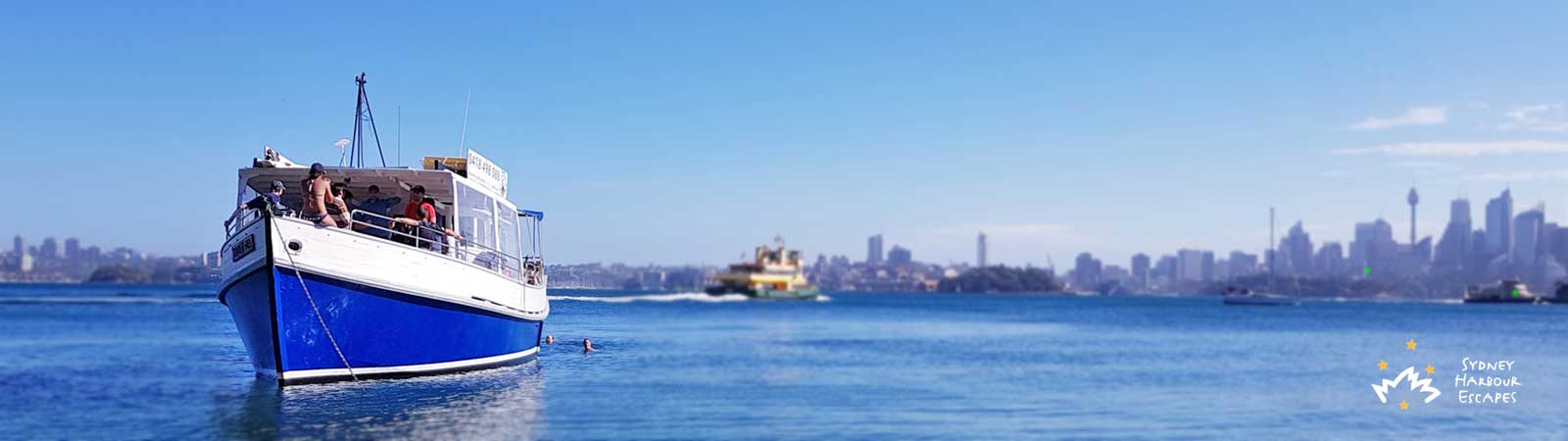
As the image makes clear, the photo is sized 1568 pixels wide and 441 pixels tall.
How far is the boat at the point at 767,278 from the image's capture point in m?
134

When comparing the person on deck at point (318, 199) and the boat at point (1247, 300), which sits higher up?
the person on deck at point (318, 199)

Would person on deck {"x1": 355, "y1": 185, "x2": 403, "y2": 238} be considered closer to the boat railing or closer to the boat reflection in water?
the boat railing

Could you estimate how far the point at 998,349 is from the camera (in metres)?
45.5

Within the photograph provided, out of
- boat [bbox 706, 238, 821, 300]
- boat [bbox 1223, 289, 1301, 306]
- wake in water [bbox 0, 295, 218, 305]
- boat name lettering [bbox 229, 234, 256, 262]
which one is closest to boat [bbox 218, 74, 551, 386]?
boat name lettering [bbox 229, 234, 256, 262]

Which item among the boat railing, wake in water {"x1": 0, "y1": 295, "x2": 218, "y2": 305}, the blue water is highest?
the boat railing

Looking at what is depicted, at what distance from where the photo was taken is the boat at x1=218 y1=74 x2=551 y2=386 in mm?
15516

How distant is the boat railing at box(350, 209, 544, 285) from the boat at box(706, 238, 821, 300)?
109792 mm

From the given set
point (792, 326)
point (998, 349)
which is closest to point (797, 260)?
point (792, 326)

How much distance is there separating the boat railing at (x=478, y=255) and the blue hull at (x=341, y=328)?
90 cm

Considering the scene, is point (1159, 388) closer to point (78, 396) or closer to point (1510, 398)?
point (1510, 398)

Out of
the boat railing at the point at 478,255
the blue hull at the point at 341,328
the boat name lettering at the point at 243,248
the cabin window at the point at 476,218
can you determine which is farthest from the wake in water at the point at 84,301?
the boat name lettering at the point at 243,248

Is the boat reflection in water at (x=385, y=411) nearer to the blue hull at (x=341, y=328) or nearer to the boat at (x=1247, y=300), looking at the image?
the blue hull at (x=341, y=328)

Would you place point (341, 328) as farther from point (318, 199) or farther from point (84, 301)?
point (84, 301)

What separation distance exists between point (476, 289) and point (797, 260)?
12575cm
